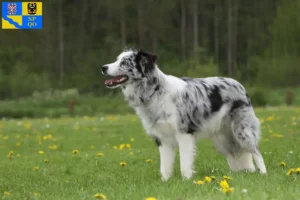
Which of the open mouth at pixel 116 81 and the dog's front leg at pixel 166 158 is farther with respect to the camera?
the dog's front leg at pixel 166 158

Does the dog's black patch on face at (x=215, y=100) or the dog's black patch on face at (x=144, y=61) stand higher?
the dog's black patch on face at (x=144, y=61)

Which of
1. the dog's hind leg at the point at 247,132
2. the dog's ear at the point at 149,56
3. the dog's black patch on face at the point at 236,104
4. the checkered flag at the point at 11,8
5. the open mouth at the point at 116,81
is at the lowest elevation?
the dog's hind leg at the point at 247,132

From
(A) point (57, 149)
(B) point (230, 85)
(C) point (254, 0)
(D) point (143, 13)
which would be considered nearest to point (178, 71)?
(D) point (143, 13)

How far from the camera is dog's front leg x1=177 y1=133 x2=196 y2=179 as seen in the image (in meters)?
8.64

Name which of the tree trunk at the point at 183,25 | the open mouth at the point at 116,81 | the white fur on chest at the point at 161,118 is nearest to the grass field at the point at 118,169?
the white fur on chest at the point at 161,118

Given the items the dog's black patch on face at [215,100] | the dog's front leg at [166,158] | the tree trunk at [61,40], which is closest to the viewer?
the dog's front leg at [166,158]

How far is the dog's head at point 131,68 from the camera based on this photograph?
865 cm

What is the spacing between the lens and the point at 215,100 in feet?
29.8

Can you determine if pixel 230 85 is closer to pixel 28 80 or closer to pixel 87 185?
pixel 87 185

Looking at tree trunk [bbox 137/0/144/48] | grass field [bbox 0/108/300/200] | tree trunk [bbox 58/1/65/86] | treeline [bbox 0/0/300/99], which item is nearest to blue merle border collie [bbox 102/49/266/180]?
grass field [bbox 0/108/300/200]

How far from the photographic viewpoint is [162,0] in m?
60.0

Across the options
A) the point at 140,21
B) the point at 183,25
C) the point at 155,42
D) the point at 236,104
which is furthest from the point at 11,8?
the point at 183,25

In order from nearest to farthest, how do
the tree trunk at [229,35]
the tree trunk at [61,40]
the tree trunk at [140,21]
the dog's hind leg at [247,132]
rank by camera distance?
1. the dog's hind leg at [247,132]
2. the tree trunk at [140,21]
3. the tree trunk at [61,40]
4. the tree trunk at [229,35]

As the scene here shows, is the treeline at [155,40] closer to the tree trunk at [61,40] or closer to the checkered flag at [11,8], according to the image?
the tree trunk at [61,40]
